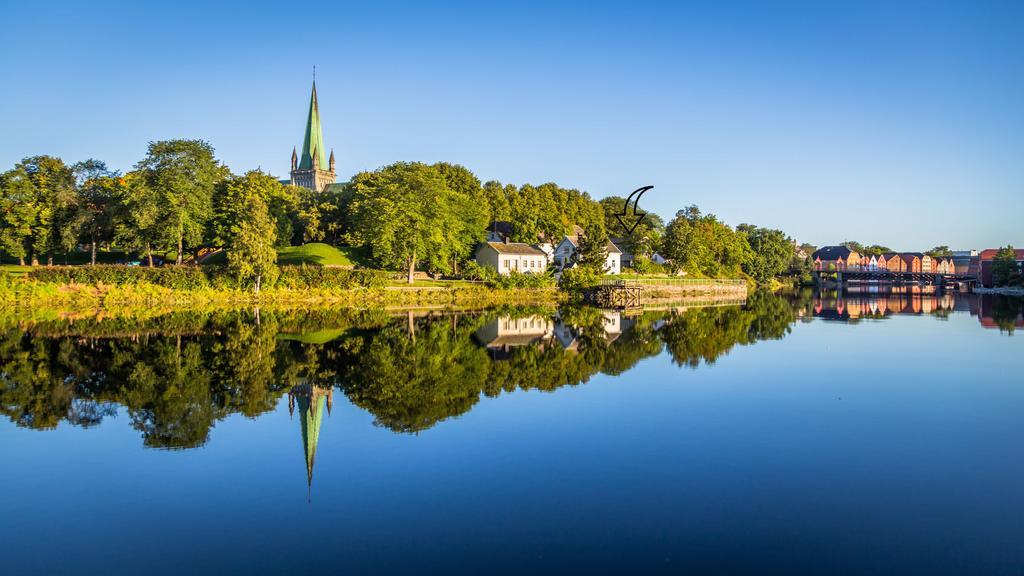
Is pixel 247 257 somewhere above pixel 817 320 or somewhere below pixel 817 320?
above

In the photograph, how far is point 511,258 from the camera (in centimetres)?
7162

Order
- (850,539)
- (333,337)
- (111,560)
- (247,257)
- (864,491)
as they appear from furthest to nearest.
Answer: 1. (247,257)
2. (333,337)
3. (864,491)
4. (850,539)
5. (111,560)

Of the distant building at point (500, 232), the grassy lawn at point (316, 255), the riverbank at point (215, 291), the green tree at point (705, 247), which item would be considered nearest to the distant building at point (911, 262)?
the green tree at point (705, 247)

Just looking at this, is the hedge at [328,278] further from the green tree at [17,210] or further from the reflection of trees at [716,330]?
the reflection of trees at [716,330]

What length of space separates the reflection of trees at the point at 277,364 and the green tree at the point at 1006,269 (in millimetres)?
78162

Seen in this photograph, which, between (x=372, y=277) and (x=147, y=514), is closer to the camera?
(x=147, y=514)

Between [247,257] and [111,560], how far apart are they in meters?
44.6

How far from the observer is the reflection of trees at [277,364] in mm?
16859

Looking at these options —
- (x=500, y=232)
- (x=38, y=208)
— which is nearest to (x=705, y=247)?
(x=500, y=232)

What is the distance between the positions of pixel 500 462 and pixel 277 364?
13.4 metres

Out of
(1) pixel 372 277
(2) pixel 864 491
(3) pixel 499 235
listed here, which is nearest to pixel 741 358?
(2) pixel 864 491

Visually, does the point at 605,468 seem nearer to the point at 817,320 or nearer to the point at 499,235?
the point at 817,320

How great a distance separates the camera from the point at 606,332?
37.5 metres

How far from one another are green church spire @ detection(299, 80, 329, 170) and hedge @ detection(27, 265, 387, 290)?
8114 cm
